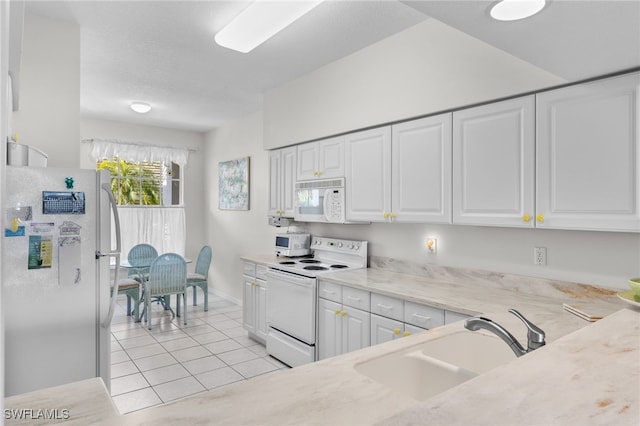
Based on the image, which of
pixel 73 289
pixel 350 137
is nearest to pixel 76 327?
pixel 73 289

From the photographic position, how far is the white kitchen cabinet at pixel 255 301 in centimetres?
390

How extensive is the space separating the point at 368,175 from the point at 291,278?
111 centimetres

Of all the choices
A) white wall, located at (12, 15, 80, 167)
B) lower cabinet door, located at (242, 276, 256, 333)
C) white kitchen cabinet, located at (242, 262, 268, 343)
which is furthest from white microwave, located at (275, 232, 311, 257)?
white wall, located at (12, 15, 80, 167)

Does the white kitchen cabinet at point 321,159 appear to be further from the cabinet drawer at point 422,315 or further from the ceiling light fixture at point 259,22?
the cabinet drawer at point 422,315

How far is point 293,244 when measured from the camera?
402 centimetres

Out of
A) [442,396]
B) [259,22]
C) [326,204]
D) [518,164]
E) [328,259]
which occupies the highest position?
[259,22]

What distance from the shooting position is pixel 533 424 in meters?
0.58

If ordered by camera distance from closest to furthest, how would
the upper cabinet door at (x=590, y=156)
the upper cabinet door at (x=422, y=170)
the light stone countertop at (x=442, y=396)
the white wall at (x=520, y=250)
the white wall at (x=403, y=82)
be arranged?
1. the light stone countertop at (x=442, y=396)
2. the upper cabinet door at (x=590, y=156)
3. the white wall at (x=520, y=250)
4. the white wall at (x=403, y=82)
5. the upper cabinet door at (x=422, y=170)

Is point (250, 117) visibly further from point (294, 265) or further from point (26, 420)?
point (26, 420)

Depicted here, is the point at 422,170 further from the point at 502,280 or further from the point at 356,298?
the point at 356,298

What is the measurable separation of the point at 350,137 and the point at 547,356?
8.73ft

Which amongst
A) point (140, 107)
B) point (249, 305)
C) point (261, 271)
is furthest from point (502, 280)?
point (140, 107)

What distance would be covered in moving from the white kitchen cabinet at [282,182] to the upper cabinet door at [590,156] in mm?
2414

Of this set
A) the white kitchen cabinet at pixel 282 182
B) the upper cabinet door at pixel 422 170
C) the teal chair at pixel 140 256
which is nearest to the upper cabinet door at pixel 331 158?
the white kitchen cabinet at pixel 282 182
